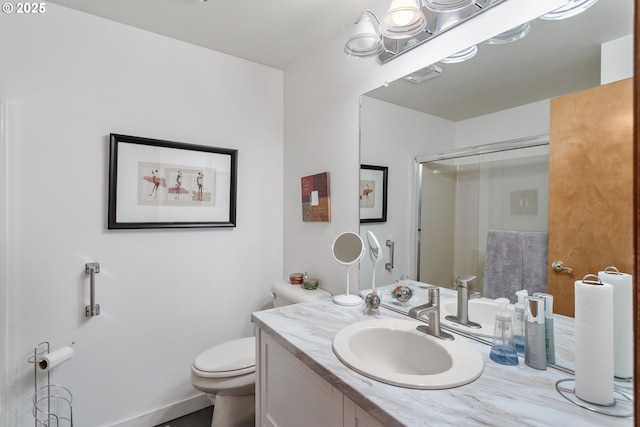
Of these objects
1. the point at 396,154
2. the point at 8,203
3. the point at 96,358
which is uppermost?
the point at 396,154

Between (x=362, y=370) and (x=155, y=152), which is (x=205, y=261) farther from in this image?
(x=362, y=370)

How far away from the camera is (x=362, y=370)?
2.73 ft

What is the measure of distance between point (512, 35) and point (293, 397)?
4.78 ft

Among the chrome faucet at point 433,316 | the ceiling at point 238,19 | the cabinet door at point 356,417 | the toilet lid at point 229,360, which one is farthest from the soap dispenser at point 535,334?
the ceiling at point 238,19

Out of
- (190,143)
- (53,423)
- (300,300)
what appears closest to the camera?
(53,423)

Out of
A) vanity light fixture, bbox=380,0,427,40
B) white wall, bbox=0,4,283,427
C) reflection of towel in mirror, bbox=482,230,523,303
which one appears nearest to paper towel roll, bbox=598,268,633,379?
reflection of towel in mirror, bbox=482,230,523,303

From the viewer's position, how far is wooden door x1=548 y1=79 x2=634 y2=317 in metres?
0.77

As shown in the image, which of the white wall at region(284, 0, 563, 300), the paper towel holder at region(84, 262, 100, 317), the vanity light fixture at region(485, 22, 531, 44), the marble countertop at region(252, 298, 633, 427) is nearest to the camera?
the marble countertop at region(252, 298, 633, 427)

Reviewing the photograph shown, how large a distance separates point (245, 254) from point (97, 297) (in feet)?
2.77

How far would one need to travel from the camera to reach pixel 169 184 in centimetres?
178

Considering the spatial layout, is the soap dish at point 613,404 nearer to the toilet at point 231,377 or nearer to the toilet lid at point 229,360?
the toilet at point 231,377

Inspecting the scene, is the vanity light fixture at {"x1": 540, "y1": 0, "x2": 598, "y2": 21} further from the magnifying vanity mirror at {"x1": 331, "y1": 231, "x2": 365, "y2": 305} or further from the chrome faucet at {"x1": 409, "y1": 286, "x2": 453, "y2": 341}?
the magnifying vanity mirror at {"x1": 331, "y1": 231, "x2": 365, "y2": 305}

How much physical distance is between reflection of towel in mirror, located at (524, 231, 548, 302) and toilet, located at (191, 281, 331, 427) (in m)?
1.01

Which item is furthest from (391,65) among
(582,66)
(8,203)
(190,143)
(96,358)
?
(96,358)
